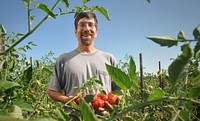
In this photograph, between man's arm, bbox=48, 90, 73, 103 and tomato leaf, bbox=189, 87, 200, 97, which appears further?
man's arm, bbox=48, 90, 73, 103

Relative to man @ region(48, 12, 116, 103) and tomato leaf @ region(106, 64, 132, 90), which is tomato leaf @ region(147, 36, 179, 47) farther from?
man @ region(48, 12, 116, 103)

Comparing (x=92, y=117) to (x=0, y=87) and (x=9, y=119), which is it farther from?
(x=0, y=87)

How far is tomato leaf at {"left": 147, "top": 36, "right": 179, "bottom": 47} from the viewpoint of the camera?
321 millimetres

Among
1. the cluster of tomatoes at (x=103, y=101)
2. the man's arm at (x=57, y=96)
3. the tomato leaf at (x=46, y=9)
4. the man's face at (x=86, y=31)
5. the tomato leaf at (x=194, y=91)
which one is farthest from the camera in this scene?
the man's face at (x=86, y=31)

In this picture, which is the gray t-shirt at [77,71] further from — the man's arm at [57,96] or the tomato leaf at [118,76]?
the tomato leaf at [118,76]

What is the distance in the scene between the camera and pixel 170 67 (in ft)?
1.05

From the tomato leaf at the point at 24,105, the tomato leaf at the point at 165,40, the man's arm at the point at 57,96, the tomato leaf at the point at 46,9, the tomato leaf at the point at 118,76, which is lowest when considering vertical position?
the man's arm at the point at 57,96

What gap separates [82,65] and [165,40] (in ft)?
6.96

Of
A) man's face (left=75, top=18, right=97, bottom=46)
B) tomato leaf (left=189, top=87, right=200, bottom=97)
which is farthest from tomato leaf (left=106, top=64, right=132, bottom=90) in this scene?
man's face (left=75, top=18, right=97, bottom=46)

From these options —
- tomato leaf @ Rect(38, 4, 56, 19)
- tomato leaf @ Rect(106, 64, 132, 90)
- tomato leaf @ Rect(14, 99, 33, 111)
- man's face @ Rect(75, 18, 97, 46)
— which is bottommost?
tomato leaf @ Rect(14, 99, 33, 111)

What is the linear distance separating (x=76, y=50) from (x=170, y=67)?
2326mm

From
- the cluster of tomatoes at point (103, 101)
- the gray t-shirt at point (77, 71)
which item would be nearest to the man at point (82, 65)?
the gray t-shirt at point (77, 71)

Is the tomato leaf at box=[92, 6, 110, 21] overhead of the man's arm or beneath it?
overhead

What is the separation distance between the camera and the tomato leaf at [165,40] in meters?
0.32
